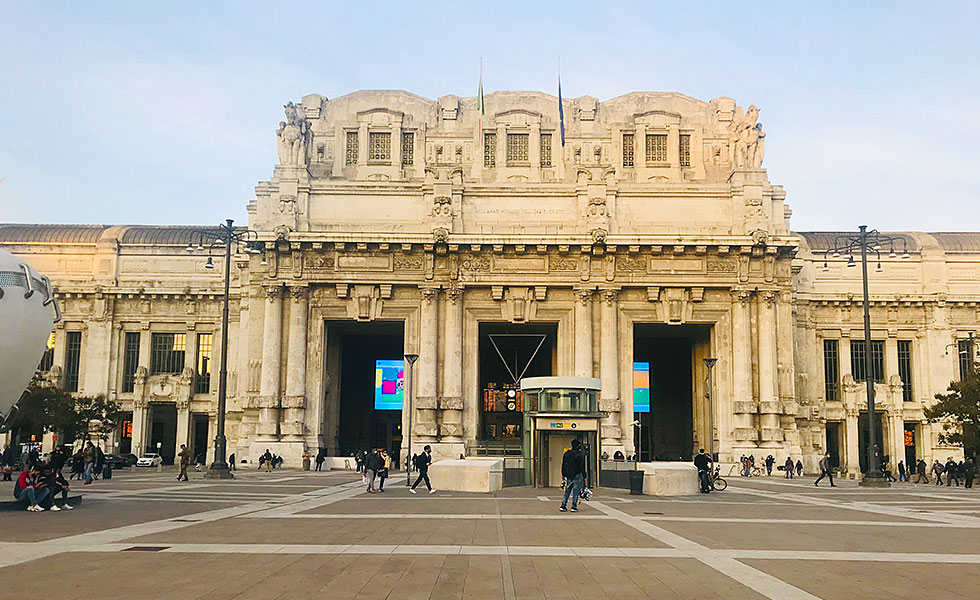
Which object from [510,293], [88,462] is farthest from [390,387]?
[88,462]

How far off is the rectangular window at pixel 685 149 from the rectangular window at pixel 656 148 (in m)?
1.19

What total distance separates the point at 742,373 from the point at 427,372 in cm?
1919

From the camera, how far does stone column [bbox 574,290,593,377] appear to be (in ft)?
179

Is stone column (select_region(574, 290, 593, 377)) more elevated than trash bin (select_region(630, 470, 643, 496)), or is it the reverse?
stone column (select_region(574, 290, 593, 377))

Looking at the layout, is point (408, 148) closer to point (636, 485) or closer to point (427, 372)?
point (427, 372)

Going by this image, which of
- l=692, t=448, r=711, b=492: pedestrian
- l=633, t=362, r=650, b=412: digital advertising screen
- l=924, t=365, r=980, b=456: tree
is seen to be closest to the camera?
l=692, t=448, r=711, b=492: pedestrian

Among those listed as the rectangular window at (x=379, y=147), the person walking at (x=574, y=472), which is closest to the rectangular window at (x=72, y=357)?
the rectangular window at (x=379, y=147)

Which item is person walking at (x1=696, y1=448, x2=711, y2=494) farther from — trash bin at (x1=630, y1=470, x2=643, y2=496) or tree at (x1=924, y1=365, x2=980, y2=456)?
tree at (x1=924, y1=365, x2=980, y2=456)

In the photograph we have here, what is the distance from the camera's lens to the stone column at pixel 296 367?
177 ft

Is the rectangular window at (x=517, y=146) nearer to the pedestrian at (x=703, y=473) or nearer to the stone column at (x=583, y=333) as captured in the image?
the stone column at (x=583, y=333)

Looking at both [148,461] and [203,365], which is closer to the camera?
[148,461]

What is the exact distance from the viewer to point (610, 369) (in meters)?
54.6

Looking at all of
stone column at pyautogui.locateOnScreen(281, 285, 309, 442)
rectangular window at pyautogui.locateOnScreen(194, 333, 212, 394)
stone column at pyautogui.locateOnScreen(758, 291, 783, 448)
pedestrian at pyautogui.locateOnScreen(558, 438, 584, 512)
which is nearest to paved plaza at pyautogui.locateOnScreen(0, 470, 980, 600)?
pedestrian at pyautogui.locateOnScreen(558, 438, 584, 512)

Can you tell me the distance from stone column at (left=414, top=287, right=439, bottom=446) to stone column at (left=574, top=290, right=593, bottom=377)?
28.4ft
